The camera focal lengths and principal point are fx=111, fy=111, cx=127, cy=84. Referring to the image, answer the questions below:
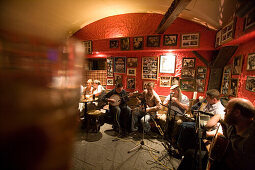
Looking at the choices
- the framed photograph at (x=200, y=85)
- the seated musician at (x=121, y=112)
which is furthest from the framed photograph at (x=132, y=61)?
the framed photograph at (x=200, y=85)

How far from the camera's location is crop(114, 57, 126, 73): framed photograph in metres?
5.35

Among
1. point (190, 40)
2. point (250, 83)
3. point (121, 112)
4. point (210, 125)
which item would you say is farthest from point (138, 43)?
point (210, 125)

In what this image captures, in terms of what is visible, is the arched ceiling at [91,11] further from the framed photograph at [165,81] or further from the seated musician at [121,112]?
the seated musician at [121,112]

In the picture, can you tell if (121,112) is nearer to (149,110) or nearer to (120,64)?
(149,110)

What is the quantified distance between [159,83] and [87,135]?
134 inches

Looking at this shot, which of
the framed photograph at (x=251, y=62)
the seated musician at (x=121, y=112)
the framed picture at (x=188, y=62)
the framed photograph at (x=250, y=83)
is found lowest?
the seated musician at (x=121, y=112)

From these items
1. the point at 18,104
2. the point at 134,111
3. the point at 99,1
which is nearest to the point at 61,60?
the point at 18,104

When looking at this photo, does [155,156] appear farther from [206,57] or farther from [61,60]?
[206,57]

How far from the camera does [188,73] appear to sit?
4.28 meters

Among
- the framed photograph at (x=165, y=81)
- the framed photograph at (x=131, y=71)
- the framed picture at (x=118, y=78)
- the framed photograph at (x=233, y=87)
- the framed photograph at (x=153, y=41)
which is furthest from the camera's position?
the framed picture at (x=118, y=78)

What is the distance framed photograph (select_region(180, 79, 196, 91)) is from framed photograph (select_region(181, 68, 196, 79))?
0.51 feet

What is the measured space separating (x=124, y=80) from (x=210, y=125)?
12.6ft

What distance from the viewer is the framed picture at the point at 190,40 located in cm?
385

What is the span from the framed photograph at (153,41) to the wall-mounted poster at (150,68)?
1.90 ft
